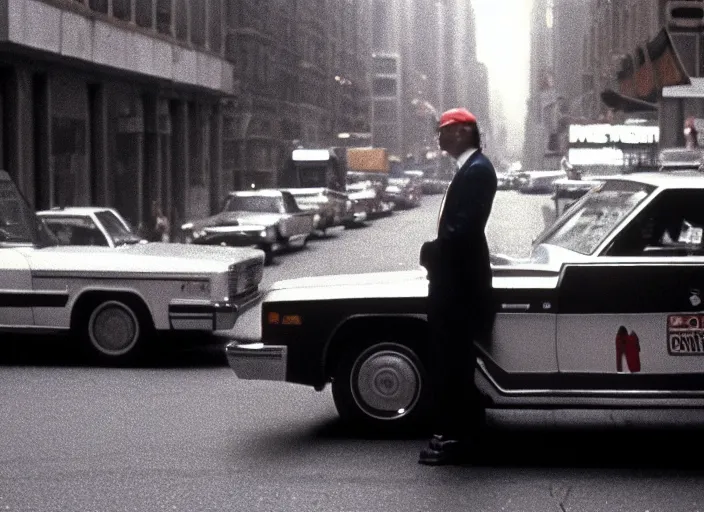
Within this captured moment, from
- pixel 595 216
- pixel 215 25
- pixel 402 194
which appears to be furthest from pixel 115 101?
pixel 595 216

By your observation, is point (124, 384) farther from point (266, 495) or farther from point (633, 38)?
point (633, 38)

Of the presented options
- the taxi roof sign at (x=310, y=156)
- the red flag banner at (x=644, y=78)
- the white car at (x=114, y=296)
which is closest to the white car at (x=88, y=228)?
the white car at (x=114, y=296)

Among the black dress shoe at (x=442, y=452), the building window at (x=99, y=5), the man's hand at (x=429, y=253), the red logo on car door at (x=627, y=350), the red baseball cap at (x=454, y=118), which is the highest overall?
the building window at (x=99, y=5)

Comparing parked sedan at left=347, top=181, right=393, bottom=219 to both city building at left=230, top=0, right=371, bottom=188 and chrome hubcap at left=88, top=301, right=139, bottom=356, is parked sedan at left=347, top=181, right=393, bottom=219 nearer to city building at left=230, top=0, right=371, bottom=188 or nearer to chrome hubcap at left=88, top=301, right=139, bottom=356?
city building at left=230, top=0, right=371, bottom=188

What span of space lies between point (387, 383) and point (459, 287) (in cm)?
110

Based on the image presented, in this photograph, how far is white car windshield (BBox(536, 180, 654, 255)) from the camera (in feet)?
28.1

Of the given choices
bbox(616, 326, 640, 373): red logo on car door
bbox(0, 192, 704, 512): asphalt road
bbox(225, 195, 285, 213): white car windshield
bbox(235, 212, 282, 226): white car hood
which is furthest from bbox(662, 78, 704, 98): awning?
bbox(616, 326, 640, 373): red logo on car door

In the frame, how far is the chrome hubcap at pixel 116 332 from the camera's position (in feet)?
40.9

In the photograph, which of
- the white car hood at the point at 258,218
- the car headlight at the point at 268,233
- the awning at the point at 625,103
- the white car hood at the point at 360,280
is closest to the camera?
the white car hood at the point at 360,280

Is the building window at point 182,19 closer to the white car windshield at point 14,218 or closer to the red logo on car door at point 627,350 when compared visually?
the white car windshield at point 14,218

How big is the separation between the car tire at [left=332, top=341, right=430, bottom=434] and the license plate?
1458 millimetres

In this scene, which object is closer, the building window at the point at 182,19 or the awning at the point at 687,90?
the awning at the point at 687,90

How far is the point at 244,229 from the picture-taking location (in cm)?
2867

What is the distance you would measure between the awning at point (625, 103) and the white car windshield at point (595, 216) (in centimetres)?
4127
